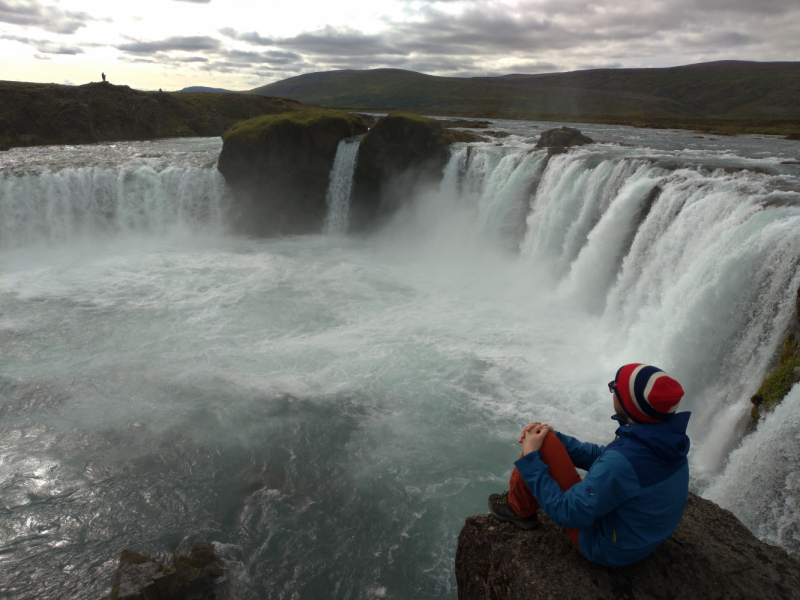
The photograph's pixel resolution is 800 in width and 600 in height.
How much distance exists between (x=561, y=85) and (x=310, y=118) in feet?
476

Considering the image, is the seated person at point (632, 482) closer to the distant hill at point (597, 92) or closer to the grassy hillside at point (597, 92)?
the grassy hillside at point (597, 92)

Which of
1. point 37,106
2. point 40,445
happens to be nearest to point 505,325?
point 40,445

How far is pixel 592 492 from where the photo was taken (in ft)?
11.3

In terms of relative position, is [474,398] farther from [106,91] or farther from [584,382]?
[106,91]

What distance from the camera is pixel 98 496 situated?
8.45 meters

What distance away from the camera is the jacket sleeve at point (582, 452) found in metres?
4.04

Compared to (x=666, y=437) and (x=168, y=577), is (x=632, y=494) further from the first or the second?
(x=168, y=577)

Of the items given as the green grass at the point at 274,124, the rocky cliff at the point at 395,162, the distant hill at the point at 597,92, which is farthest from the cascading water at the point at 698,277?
the distant hill at the point at 597,92

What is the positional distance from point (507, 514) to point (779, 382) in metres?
5.56

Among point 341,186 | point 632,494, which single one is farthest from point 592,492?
point 341,186

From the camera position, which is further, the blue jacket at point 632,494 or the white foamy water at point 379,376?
the white foamy water at point 379,376

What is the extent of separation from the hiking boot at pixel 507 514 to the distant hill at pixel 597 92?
73471 millimetres

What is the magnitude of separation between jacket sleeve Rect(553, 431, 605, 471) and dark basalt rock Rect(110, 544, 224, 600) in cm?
563

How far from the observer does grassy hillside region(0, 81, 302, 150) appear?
123ft
